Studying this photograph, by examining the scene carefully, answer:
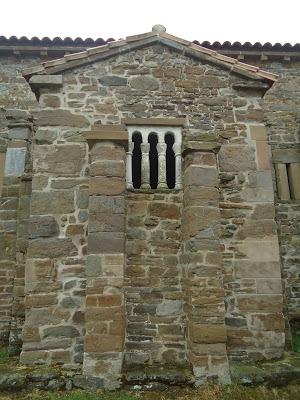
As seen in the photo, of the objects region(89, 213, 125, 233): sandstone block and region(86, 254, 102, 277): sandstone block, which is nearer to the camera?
region(86, 254, 102, 277): sandstone block

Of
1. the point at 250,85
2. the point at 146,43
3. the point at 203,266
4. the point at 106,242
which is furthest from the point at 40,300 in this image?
the point at 250,85

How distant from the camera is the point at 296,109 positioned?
10.9m

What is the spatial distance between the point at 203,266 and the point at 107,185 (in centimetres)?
202

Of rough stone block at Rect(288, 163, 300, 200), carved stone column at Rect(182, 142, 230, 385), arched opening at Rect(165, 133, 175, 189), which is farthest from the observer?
rough stone block at Rect(288, 163, 300, 200)

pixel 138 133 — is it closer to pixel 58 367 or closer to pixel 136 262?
pixel 136 262

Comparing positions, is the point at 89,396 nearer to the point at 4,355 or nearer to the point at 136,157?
the point at 4,355

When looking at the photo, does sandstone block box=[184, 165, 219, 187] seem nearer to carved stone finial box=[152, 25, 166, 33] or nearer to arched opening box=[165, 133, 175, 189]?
arched opening box=[165, 133, 175, 189]

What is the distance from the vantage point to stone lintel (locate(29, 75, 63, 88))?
699 centimetres

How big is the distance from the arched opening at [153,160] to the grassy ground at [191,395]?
3419mm

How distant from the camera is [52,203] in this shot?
6.61 metres

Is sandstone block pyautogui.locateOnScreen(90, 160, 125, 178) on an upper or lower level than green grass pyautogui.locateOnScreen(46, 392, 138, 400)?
upper

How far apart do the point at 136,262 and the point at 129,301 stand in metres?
0.66

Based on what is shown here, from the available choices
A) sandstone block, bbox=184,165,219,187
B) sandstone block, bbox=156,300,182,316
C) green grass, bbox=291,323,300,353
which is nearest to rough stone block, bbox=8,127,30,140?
sandstone block, bbox=184,165,219,187

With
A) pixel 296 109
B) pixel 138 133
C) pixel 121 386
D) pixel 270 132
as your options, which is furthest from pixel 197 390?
pixel 296 109
